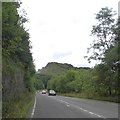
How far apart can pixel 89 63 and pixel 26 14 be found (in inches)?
1972

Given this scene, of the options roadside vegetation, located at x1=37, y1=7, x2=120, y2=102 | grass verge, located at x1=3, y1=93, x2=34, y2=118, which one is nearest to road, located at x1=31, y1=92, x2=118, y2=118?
grass verge, located at x1=3, y1=93, x2=34, y2=118

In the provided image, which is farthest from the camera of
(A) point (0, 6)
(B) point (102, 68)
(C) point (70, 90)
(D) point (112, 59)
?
(C) point (70, 90)

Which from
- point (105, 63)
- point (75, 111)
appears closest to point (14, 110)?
point (75, 111)

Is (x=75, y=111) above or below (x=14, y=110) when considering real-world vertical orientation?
below

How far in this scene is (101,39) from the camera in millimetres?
65750

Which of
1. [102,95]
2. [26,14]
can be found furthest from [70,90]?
[26,14]

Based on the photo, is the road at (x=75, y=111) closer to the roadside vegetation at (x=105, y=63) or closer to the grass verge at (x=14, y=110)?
the grass verge at (x=14, y=110)

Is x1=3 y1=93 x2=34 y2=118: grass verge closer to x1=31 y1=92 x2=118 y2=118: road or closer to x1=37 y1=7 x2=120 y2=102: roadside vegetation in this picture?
x1=31 y1=92 x2=118 y2=118: road

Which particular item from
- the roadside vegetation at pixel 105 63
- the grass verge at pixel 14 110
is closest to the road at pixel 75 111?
the grass verge at pixel 14 110

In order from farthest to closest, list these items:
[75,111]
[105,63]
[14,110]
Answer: [105,63] < [75,111] < [14,110]

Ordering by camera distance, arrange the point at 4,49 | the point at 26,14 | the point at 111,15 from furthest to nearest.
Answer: the point at 111,15
the point at 26,14
the point at 4,49

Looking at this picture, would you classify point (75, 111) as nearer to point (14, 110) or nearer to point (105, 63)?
point (14, 110)

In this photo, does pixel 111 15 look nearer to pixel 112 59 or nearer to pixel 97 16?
pixel 97 16

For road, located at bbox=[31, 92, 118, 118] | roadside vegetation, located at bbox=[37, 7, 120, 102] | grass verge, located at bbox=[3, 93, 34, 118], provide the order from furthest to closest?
1. roadside vegetation, located at bbox=[37, 7, 120, 102]
2. road, located at bbox=[31, 92, 118, 118]
3. grass verge, located at bbox=[3, 93, 34, 118]
